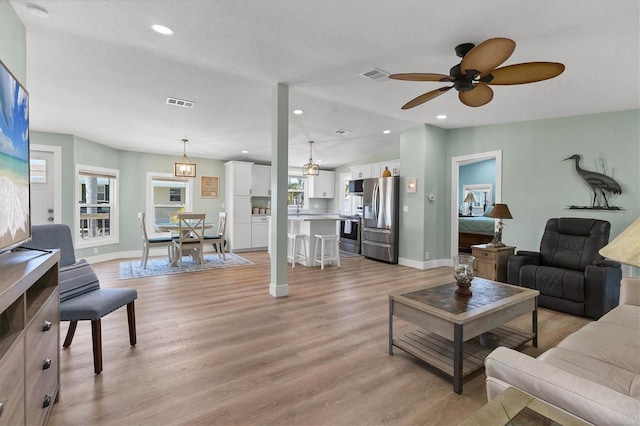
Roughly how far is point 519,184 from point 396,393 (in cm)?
431

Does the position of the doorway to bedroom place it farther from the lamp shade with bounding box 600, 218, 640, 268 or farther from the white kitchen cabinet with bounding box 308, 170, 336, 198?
the lamp shade with bounding box 600, 218, 640, 268

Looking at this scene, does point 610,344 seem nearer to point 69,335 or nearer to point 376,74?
point 376,74

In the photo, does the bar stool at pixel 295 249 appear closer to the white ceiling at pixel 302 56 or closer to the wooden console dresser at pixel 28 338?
the white ceiling at pixel 302 56

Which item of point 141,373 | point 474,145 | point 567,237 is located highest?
point 474,145

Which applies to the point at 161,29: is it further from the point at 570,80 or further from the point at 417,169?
the point at 417,169

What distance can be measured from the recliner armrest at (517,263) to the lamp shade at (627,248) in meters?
3.19

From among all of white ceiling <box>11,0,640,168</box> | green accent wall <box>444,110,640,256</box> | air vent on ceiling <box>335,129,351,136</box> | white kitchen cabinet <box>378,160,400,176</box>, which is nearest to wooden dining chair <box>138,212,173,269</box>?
white ceiling <box>11,0,640,168</box>

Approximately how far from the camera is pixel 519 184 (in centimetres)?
480

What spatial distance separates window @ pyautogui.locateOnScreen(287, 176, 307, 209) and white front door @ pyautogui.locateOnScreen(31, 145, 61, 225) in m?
5.16

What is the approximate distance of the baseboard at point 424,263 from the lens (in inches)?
215

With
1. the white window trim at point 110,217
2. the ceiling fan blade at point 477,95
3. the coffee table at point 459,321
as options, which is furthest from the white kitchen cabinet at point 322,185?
the coffee table at point 459,321

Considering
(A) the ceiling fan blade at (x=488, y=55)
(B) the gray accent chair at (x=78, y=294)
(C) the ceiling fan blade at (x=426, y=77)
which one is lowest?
(B) the gray accent chair at (x=78, y=294)

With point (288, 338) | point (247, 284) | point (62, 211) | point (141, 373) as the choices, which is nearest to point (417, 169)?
point (247, 284)

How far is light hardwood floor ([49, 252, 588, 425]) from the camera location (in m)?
1.68
